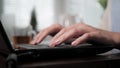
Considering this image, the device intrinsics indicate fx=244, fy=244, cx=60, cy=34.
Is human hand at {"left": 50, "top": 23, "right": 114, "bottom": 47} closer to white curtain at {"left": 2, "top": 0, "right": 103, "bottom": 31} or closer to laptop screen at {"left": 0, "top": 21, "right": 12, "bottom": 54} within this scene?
laptop screen at {"left": 0, "top": 21, "right": 12, "bottom": 54}

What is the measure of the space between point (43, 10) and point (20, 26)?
0.34 m

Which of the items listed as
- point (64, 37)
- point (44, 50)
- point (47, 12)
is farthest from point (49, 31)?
point (47, 12)

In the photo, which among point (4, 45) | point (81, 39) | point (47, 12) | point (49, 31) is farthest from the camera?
point (47, 12)

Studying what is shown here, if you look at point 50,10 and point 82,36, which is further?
point 50,10

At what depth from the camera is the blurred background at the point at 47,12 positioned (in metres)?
2.24

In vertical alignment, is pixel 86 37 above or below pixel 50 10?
above

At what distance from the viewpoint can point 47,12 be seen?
238 centimetres

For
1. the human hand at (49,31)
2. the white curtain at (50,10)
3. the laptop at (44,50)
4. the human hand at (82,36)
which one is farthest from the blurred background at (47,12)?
the laptop at (44,50)

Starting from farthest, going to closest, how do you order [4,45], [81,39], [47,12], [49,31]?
[47,12]
[49,31]
[81,39]
[4,45]

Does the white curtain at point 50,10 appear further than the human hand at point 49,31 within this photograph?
Yes

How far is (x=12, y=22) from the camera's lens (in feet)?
7.27

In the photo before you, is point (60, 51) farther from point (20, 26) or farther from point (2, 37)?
point (20, 26)

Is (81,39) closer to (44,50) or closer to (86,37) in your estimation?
(86,37)

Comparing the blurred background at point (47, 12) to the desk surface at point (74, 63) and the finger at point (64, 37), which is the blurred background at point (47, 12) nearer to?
the finger at point (64, 37)
